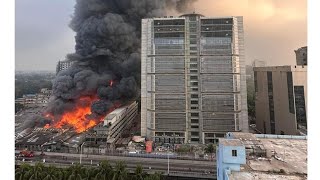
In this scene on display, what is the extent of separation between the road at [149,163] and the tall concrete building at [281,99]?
2.96 metres

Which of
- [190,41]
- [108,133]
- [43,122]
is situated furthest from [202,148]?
[43,122]

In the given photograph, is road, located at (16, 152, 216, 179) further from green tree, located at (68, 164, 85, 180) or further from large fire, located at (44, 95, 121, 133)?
large fire, located at (44, 95, 121, 133)

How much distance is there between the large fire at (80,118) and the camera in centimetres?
1174

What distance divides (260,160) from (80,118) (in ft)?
33.4

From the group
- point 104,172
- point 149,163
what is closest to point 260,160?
point 104,172

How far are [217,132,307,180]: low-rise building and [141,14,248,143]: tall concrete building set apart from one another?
5.92 meters

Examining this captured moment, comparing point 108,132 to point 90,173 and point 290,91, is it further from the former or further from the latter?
point 290,91

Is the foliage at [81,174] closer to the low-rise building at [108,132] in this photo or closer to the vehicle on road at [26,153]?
the vehicle on road at [26,153]

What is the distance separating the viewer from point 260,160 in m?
3.51
